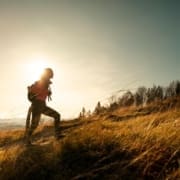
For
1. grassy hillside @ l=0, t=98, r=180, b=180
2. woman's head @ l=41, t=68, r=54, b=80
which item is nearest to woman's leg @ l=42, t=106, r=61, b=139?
woman's head @ l=41, t=68, r=54, b=80

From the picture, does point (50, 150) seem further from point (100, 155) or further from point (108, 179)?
point (108, 179)

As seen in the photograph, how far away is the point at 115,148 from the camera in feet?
18.6

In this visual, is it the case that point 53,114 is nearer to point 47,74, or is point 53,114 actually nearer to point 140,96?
point 47,74

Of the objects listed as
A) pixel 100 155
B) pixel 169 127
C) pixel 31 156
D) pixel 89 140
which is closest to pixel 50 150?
pixel 31 156

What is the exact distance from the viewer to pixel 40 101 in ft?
27.6

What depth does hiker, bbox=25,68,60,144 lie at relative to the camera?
27.5ft

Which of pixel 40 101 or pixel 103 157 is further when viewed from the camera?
pixel 40 101

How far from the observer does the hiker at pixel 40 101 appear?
8.37 meters

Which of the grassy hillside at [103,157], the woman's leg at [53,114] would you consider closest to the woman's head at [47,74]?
the woman's leg at [53,114]

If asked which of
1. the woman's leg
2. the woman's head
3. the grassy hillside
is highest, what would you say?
the woman's head

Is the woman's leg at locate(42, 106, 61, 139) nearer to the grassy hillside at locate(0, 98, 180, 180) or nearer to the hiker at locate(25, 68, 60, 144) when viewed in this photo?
the hiker at locate(25, 68, 60, 144)

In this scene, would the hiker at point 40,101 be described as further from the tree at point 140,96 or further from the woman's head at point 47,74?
the tree at point 140,96

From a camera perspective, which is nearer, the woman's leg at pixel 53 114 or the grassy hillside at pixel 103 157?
the grassy hillside at pixel 103 157

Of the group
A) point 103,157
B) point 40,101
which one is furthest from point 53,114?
point 103,157
